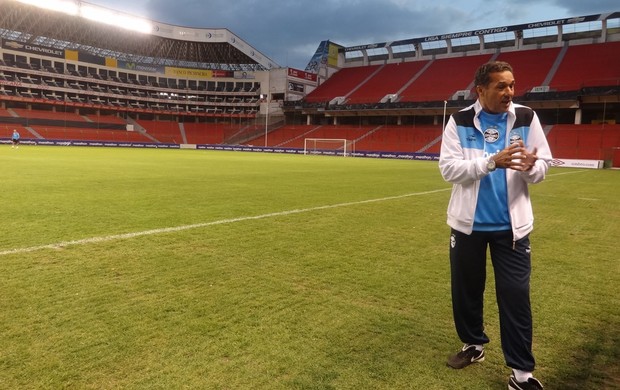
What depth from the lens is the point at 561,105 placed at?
4606 centimetres

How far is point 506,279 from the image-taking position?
284cm

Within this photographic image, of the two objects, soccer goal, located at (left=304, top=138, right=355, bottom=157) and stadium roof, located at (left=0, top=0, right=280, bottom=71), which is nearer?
soccer goal, located at (left=304, top=138, right=355, bottom=157)

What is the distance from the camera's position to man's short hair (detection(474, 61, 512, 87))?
2.77 metres

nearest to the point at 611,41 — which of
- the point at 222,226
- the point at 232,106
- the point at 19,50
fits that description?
the point at 232,106

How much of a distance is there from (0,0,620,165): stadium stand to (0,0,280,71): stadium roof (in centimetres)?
23

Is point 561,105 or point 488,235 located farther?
point 561,105

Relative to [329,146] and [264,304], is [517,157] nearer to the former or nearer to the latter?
[264,304]

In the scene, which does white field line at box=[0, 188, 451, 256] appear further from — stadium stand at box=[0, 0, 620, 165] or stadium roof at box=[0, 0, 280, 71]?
stadium roof at box=[0, 0, 280, 71]

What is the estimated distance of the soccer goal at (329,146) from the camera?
54.7 meters

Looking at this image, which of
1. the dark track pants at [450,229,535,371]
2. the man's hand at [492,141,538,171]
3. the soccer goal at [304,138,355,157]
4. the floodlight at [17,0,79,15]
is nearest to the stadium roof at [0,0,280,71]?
the floodlight at [17,0,79,15]

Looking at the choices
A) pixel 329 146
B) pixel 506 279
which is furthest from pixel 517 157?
pixel 329 146

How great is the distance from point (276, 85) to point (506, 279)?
7484 centimetres

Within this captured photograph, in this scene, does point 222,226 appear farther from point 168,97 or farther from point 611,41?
point 168,97

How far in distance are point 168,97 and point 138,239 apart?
80286 mm
